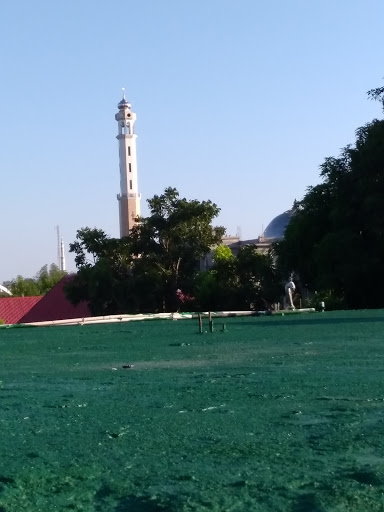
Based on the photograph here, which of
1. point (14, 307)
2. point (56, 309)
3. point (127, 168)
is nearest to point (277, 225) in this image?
point (127, 168)

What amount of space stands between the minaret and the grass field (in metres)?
53.0

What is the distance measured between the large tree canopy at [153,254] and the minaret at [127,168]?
3090 cm

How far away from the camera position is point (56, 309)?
3228cm

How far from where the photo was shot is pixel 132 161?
63.4 meters

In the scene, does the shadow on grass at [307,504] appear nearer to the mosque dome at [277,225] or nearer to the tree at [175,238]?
the tree at [175,238]

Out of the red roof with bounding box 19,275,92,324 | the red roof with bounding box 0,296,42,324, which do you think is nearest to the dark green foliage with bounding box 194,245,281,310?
the red roof with bounding box 19,275,92,324

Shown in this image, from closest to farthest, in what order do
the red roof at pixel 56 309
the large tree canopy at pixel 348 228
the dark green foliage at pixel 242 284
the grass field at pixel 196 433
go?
the grass field at pixel 196 433, the large tree canopy at pixel 348 228, the dark green foliage at pixel 242 284, the red roof at pixel 56 309

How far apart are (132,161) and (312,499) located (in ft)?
202

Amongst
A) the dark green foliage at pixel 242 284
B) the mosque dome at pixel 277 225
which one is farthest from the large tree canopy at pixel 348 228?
the mosque dome at pixel 277 225

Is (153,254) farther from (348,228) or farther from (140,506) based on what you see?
(140,506)

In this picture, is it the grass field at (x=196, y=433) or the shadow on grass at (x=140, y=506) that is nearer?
the shadow on grass at (x=140, y=506)

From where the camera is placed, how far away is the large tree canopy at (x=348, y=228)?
2002cm

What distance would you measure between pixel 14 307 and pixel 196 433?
1430 inches

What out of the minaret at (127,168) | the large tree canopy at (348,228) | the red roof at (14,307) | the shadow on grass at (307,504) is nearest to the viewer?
the shadow on grass at (307,504)
